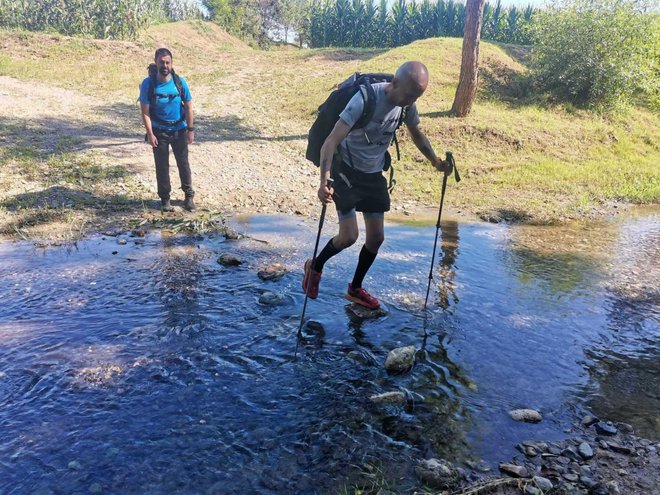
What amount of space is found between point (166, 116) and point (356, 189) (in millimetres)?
4585

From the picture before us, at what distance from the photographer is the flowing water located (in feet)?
10.3

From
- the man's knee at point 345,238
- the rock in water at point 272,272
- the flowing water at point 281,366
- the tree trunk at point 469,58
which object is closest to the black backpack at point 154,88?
the flowing water at point 281,366

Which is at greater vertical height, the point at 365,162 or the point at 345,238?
the point at 365,162

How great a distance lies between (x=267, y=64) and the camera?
1127 inches

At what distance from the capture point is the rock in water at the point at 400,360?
166 inches

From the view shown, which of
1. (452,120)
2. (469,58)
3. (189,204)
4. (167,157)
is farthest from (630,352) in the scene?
(469,58)

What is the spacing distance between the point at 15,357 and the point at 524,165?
1244 cm

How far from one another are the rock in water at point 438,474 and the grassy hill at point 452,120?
731 centimetres

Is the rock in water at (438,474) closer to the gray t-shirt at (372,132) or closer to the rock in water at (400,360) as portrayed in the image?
the rock in water at (400,360)

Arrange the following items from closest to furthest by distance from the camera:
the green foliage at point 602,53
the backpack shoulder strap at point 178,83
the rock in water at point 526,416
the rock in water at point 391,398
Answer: the rock in water at point 526,416, the rock in water at point 391,398, the backpack shoulder strap at point 178,83, the green foliage at point 602,53

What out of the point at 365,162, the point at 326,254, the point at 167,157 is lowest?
the point at 326,254

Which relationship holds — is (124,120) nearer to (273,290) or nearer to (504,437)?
(273,290)

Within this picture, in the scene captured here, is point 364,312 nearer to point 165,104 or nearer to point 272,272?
point 272,272

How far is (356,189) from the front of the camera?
4.84 meters
